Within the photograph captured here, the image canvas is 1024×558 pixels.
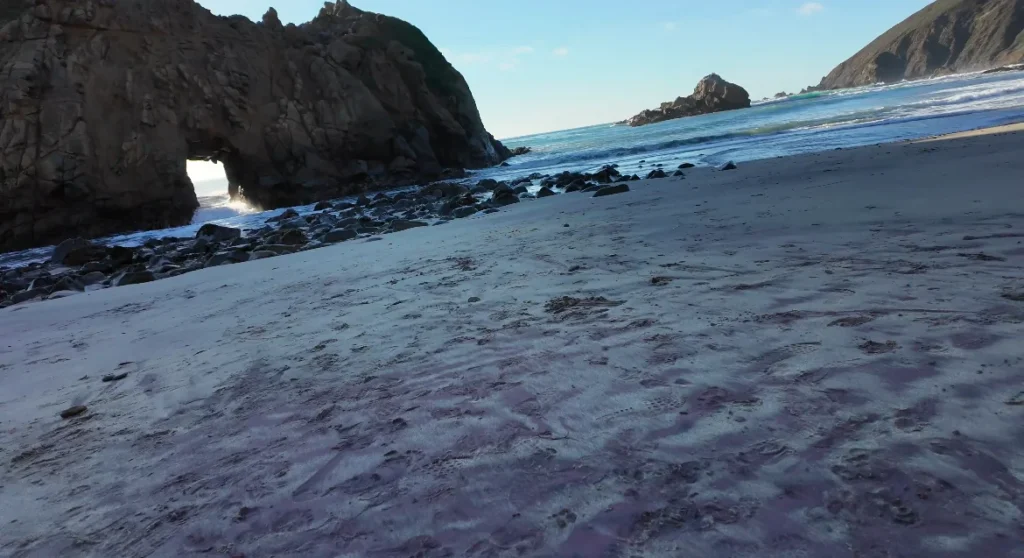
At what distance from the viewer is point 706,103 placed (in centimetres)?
7588

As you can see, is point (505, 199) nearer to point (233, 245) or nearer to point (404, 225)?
point (404, 225)

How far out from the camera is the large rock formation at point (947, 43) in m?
83.8

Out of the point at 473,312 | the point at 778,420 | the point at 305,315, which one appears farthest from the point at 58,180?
the point at 778,420

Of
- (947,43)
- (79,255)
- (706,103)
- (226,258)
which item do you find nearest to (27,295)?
(226,258)

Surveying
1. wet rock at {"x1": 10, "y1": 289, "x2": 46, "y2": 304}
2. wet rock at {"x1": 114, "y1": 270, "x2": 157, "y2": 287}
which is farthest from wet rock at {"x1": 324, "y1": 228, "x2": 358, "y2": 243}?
wet rock at {"x1": 10, "y1": 289, "x2": 46, "y2": 304}

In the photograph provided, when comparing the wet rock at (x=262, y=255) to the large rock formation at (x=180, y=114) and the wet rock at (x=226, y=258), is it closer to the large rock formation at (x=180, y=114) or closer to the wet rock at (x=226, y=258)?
the wet rock at (x=226, y=258)

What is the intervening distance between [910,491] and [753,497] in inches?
16.1

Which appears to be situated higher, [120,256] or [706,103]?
[706,103]

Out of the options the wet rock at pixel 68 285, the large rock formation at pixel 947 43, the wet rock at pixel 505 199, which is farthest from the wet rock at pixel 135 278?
the large rock formation at pixel 947 43

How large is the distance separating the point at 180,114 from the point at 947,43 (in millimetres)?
121945

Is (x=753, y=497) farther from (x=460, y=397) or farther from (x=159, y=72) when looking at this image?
(x=159, y=72)

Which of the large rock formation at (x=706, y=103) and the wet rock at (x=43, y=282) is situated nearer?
the wet rock at (x=43, y=282)

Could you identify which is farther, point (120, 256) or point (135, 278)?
point (120, 256)

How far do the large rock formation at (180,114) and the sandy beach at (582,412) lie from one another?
61.8 ft
